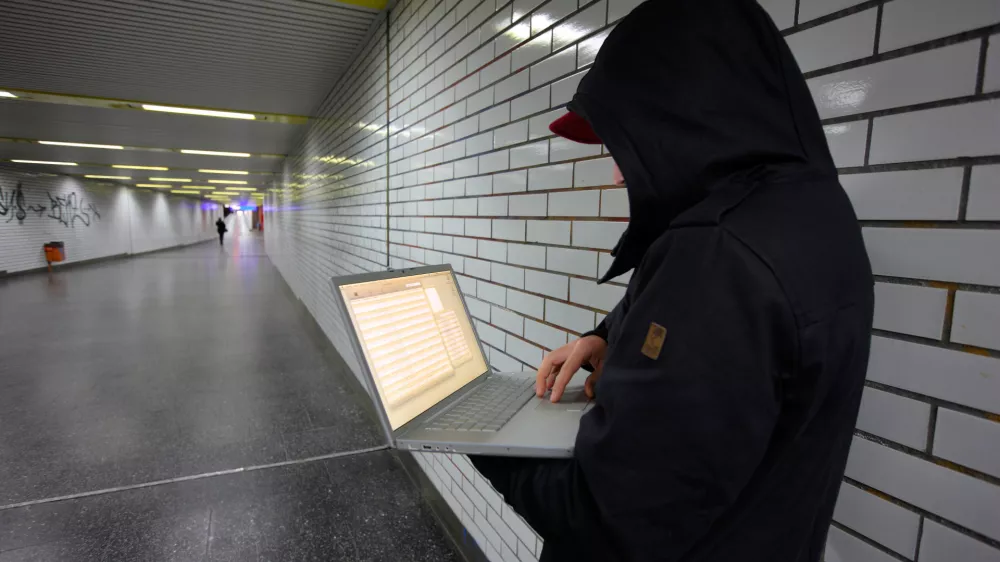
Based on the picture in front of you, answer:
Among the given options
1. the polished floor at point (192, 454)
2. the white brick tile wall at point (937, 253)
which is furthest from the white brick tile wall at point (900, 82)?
the polished floor at point (192, 454)

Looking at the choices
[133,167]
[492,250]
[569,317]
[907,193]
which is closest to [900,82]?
[907,193]

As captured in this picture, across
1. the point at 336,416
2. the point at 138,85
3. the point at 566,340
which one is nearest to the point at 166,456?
the point at 336,416

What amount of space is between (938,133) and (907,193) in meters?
0.11

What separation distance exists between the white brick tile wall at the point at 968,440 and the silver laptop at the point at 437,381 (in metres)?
0.64

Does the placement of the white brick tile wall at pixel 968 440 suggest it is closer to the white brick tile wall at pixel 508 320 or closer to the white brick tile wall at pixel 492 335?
the white brick tile wall at pixel 508 320

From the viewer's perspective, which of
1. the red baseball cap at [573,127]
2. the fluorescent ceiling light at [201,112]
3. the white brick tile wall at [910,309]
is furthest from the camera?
the fluorescent ceiling light at [201,112]

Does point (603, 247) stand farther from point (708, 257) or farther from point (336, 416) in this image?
point (336, 416)

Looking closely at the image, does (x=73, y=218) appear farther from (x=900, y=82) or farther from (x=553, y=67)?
(x=900, y=82)

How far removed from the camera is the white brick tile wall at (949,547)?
0.82 metres

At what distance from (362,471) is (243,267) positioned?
15615mm

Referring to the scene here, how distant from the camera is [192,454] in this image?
335cm

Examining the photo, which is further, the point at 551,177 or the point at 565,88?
the point at 551,177

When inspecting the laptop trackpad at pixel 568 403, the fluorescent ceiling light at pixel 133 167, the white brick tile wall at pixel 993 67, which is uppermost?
the fluorescent ceiling light at pixel 133 167

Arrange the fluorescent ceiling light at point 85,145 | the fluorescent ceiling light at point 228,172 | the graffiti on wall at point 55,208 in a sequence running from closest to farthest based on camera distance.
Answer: the fluorescent ceiling light at point 85,145 → the graffiti on wall at point 55,208 → the fluorescent ceiling light at point 228,172
